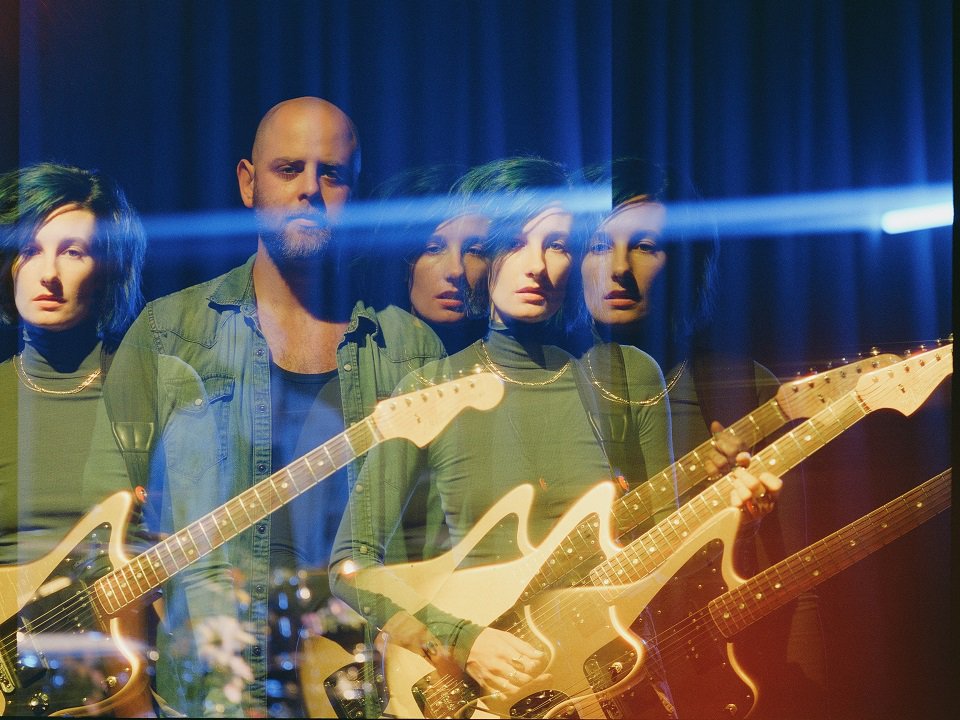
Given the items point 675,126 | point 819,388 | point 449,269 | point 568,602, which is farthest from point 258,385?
point 819,388

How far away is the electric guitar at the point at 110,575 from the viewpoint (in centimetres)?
227

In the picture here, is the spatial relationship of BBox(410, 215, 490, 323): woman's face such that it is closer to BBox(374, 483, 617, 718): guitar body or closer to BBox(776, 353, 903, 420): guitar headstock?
BBox(374, 483, 617, 718): guitar body

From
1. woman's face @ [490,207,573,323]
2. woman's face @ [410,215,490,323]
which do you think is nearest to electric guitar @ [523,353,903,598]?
woman's face @ [490,207,573,323]

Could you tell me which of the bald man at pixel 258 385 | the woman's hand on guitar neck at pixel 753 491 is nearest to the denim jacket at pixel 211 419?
the bald man at pixel 258 385

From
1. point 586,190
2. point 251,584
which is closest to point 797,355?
point 586,190

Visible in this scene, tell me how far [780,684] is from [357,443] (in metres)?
1.16

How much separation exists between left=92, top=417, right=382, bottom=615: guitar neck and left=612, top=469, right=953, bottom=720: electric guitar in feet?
2.54

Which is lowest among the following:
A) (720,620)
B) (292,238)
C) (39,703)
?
(39,703)

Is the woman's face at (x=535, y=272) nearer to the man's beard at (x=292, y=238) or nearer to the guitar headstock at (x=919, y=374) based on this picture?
the man's beard at (x=292, y=238)

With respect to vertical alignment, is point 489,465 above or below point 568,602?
above

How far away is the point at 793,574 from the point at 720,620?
0.21 m

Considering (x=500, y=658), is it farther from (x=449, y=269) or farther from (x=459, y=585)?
(x=449, y=269)

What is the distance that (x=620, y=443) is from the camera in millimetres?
2283
